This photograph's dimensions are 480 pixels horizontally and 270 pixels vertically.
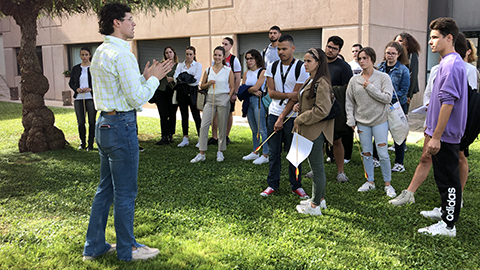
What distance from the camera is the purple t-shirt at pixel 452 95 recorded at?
372 centimetres

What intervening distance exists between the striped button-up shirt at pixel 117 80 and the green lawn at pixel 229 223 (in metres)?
1.38

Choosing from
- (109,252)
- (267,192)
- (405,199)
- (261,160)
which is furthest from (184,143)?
(109,252)

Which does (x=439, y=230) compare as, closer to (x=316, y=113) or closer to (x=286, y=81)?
(x=316, y=113)

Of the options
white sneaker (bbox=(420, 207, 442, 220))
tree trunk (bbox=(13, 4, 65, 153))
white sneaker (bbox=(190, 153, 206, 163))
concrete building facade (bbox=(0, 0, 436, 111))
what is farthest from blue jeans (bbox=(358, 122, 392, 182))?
concrete building facade (bbox=(0, 0, 436, 111))

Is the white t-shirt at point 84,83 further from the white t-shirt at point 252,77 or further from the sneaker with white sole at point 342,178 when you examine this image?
the sneaker with white sole at point 342,178

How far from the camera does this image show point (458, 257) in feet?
12.2

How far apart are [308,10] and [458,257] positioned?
961cm

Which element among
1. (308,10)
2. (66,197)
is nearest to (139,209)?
(66,197)

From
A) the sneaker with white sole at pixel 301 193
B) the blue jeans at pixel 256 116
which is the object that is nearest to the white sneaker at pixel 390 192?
the sneaker with white sole at pixel 301 193

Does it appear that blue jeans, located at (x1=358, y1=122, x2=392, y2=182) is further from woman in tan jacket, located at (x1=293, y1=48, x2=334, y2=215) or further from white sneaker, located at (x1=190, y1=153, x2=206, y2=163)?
white sneaker, located at (x1=190, y1=153, x2=206, y2=163)

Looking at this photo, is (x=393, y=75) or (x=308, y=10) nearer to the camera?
(x=393, y=75)

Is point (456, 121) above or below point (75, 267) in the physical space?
above

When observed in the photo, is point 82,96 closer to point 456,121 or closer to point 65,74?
point 456,121

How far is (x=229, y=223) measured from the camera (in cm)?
448
